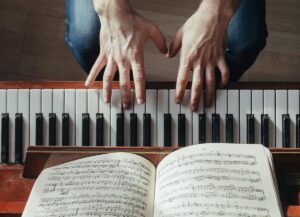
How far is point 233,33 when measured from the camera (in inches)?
59.2

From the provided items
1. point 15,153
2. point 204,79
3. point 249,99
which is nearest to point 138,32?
point 204,79

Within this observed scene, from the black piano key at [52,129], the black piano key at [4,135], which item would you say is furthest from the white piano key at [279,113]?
the black piano key at [4,135]

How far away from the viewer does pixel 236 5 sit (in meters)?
1.38

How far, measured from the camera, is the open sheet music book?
96cm

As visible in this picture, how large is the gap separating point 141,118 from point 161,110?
Result: 51 millimetres

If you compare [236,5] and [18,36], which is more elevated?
[236,5]

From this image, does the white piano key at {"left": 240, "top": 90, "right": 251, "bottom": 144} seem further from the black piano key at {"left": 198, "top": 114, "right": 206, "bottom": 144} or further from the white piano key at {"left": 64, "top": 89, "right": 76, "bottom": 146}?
the white piano key at {"left": 64, "top": 89, "right": 76, "bottom": 146}

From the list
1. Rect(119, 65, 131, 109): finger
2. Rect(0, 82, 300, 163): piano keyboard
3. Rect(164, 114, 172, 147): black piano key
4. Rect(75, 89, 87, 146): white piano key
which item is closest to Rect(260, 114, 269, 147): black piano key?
Rect(0, 82, 300, 163): piano keyboard

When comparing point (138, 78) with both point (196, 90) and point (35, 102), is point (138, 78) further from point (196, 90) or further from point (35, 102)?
point (35, 102)

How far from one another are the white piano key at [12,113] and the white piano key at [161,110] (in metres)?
0.34

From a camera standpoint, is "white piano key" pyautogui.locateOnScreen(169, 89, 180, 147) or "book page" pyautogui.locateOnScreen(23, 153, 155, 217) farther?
"white piano key" pyautogui.locateOnScreen(169, 89, 180, 147)

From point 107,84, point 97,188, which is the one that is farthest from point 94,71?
point 97,188

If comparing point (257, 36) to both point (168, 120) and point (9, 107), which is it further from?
point (9, 107)

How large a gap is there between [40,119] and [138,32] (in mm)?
319
